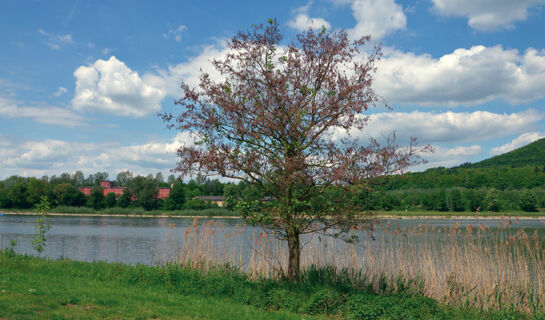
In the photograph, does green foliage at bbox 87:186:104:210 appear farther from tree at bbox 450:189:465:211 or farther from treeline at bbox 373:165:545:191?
treeline at bbox 373:165:545:191

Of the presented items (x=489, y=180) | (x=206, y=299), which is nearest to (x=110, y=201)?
(x=206, y=299)

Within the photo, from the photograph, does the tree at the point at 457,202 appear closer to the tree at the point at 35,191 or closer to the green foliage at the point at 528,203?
the green foliage at the point at 528,203

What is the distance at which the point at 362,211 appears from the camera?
33.6ft

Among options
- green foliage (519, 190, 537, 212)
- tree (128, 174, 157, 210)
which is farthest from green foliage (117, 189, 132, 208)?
green foliage (519, 190, 537, 212)

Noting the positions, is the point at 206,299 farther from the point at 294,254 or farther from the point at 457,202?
the point at 457,202

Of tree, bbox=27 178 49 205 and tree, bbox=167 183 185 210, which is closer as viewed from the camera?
tree, bbox=167 183 185 210

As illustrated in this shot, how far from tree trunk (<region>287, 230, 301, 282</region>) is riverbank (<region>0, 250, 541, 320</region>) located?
298 mm

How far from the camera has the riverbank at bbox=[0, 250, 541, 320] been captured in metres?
8.55

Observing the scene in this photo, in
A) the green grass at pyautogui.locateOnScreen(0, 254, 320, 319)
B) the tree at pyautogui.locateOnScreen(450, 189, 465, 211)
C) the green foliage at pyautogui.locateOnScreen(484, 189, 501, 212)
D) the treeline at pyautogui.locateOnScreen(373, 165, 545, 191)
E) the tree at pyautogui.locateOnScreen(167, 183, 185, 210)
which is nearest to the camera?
the green grass at pyautogui.locateOnScreen(0, 254, 320, 319)

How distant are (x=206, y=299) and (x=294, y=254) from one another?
2.56 meters

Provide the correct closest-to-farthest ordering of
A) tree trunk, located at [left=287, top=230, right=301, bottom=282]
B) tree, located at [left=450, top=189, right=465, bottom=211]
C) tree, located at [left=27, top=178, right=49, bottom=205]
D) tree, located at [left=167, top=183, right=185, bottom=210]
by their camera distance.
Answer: tree trunk, located at [left=287, top=230, right=301, bottom=282]
tree, located at [left=167, top=183, right=185, bottom=210]
tree, located at [left=450, top=189, right=465, bottom=211]
tree, located at [left=27, top=178, right=49, bottom=205]

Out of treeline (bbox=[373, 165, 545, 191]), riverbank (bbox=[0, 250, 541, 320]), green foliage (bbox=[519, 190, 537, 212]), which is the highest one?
treeline (bbox=[373, 165, 545, 191])

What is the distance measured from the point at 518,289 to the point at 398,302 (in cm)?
417

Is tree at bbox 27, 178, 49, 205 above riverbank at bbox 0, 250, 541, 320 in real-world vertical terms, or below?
above
